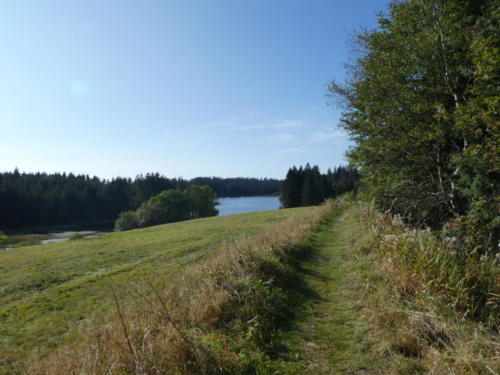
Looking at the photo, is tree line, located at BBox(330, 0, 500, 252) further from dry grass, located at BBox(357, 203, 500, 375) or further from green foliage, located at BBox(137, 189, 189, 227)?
green foliage, located at BBox(137, 189, 189, 227)

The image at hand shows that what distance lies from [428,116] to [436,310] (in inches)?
311

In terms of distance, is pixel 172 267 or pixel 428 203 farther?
pixel 172 267

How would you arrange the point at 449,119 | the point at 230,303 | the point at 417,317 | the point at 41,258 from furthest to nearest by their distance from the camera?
the point at 41,258, the point at 449,119, the point at 230,303, the point at 417,317

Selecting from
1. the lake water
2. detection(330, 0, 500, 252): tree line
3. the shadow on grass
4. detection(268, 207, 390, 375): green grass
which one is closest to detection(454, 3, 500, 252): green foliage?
detection(330, 0, 500, 252): tree line

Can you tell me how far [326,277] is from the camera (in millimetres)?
7500

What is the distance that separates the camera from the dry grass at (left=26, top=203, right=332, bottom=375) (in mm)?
3369

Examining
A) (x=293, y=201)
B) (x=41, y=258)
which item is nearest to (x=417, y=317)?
(x=41, y=258)

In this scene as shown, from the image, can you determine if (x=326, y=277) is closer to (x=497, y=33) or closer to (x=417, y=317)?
(x=417, y=317)

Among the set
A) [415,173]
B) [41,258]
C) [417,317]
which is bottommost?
[41,258]

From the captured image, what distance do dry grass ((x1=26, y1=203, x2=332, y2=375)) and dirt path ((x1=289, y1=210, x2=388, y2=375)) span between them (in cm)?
70

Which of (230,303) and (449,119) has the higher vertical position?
(449,119)

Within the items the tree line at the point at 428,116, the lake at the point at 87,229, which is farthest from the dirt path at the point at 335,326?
the lake at the point at 87,229

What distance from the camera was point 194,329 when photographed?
13.8ft

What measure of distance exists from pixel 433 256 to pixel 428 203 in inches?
219
